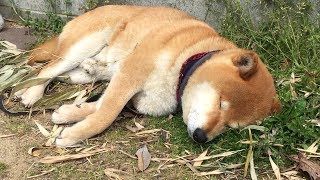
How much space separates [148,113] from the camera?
425 centimetres

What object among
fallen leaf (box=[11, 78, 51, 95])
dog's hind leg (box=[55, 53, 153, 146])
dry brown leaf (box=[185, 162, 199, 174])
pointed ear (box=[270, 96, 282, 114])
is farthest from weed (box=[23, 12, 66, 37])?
pointed ear (box=[270, 96, 282, 114])

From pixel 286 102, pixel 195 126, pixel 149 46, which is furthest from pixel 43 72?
pixel 286 102

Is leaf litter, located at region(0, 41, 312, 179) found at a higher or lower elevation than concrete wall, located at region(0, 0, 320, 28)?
lower

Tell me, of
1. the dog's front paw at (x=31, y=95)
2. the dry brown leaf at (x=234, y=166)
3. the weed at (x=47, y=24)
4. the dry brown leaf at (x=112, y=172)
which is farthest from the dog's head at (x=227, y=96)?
the weed at (x=47, y=24)

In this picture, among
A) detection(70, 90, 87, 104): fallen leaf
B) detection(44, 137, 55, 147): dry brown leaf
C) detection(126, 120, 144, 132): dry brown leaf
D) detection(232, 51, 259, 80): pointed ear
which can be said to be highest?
detection(232, 51, 259, 80): pointed ear

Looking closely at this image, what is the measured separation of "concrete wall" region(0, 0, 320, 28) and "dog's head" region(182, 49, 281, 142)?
162 centimetres

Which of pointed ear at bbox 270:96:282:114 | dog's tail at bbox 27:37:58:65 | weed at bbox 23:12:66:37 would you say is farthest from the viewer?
weed at bbox 23:12:66:37

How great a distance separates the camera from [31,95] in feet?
14.1

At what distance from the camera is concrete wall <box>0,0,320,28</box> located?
5.34m

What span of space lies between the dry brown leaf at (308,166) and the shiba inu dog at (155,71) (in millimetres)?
393

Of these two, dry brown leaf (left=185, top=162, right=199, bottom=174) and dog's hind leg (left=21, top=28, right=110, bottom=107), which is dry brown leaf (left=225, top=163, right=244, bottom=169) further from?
dog's hind leg (left=21, top=28, right=110, bottom=107)

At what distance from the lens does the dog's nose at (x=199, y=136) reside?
143 inches

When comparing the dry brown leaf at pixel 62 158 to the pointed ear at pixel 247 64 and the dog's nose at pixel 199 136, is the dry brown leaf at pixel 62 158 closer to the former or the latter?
the dog's nose at pixel 199 136

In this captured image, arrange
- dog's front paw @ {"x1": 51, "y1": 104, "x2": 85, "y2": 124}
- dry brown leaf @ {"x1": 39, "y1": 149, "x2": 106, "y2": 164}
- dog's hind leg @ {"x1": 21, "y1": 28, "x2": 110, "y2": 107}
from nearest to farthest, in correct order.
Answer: dry brown leaf @ {"x1": 39, "y1": 149, "x2": 106, "y2": 164}, dog's front paw @ {"x1": 51, "y1": 104, "x2": 85, "y2": 124}, dog's hind leg @ {"x1": 21, "y1": 28, "x2": 110, "y2": 107}
